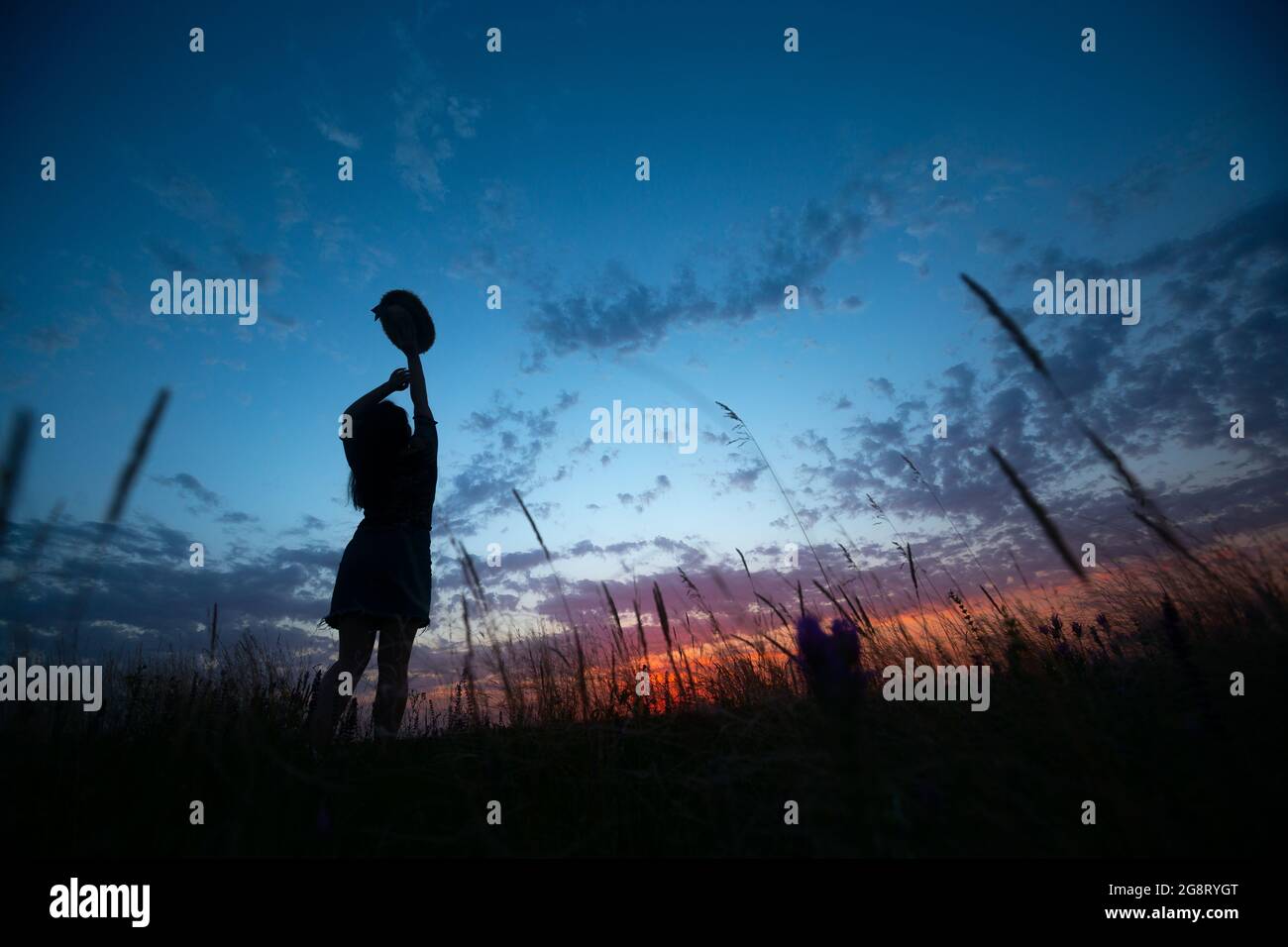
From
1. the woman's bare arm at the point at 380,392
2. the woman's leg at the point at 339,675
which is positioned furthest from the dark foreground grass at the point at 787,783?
the woman's bare arm at the point at 380,392

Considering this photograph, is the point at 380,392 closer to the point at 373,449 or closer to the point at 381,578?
the point at 373,449

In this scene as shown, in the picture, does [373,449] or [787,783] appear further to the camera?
[373,449]

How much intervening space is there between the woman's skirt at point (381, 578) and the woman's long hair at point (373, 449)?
249mm

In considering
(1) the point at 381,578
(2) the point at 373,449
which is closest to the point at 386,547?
(1) the point at 381,578

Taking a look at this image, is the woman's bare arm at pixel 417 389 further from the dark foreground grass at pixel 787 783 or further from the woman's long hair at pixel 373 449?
the dark foreground grass at pixel 787 783

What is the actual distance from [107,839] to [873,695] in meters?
3.54

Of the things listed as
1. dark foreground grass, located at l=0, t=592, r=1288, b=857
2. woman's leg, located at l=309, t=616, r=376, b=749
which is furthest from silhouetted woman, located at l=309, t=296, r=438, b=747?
dark foreground grass, located at l=0, t=592, r=1288, b=857

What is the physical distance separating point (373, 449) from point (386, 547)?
28.9 inches

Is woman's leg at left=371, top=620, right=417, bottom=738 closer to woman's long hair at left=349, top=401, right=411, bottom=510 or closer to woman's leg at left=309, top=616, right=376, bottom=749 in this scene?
woman's leg at left=309, top=616, right=376, bottom=749

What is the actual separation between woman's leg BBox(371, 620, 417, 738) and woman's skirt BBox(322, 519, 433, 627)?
131mm

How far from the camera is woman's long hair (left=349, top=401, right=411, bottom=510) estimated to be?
393cm

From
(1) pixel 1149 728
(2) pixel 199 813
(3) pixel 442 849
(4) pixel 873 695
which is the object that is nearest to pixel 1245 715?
(1) pixel 1149 728

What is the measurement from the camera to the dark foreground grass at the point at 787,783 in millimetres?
1517

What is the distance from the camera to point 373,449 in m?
3.95
